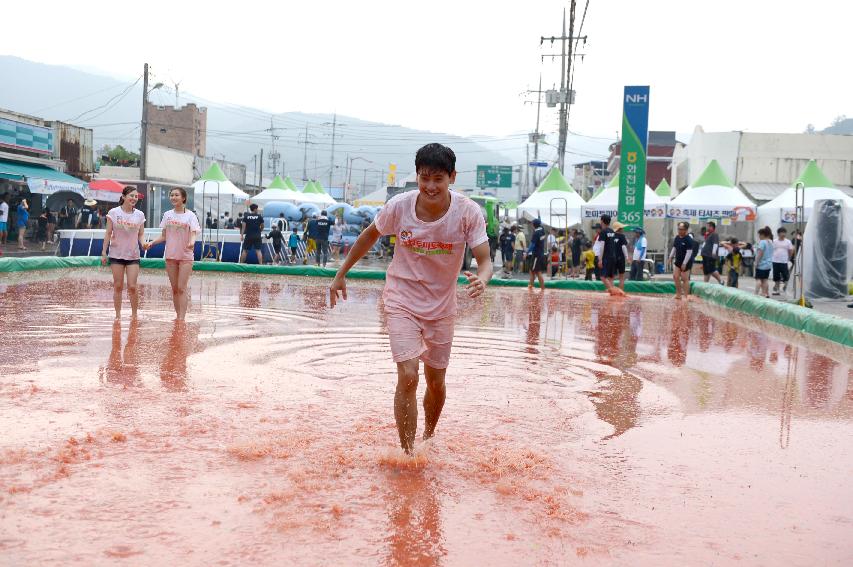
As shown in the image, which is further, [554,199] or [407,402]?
[554,199]

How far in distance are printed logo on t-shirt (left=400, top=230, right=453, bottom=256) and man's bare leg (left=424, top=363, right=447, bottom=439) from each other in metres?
0.68

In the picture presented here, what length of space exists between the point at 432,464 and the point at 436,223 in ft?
4.47

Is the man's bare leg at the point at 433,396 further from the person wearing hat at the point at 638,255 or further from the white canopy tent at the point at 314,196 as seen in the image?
the white canopy tent at the point at 314,196

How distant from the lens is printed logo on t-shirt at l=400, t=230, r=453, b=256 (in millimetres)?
4977

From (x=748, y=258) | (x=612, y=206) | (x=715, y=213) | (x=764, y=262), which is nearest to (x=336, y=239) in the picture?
(x=612, y=206)

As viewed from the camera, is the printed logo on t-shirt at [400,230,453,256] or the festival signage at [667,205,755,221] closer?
the printed logo on t-shirt at [400,230,453,256]

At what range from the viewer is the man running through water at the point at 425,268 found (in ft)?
16.0

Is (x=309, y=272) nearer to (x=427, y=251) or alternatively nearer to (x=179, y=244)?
(x=179, y=244)

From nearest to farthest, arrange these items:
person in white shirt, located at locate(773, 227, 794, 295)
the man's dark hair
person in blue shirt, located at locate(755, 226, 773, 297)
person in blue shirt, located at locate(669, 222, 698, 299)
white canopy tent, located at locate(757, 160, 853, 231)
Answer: the man's dark hair
person in blue shirt, located at locate(669, 222, 698, 299)
person in blue shirt, located at locate(755, 226, 773, 297)
person in white shirt, located at locate(773, 227, 794, 295)
white canopy tent, located at locate(757, 160, 853, 231)

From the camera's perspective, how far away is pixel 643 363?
30.9ft

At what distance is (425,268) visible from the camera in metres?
5.03

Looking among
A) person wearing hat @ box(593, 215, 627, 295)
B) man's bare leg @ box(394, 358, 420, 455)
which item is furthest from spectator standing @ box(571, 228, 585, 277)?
man's bare leg @ box(394, 358, 420, 455)

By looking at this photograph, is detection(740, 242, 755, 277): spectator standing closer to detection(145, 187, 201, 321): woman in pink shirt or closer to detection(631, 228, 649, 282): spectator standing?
detection(631, 228, 649, 282): spectator standing

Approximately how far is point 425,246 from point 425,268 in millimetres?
132
